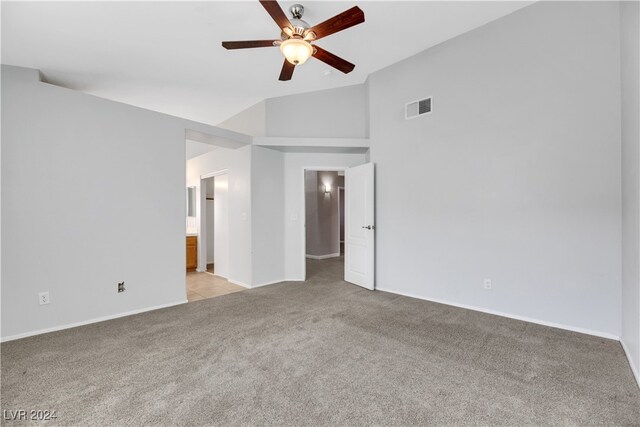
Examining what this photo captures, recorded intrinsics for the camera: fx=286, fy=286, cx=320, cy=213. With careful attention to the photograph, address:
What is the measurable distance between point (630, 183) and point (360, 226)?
2975 millimetres

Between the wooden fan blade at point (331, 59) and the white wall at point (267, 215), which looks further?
the white wall at point (267, 215)

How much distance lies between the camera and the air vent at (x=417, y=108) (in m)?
3.89

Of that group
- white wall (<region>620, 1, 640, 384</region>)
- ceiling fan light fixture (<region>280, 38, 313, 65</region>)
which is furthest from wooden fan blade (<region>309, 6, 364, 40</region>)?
white wall (<region>620, 1, 640, 384</region>)

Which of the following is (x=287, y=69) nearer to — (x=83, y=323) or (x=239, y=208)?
(x=239, y=208)

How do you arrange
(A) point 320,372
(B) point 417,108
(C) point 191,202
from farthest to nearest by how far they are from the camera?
1. (C) point 191,202
2. (B) point 417,108
3. (A) point 320,372

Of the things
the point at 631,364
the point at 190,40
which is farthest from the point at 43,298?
the point at 631,364

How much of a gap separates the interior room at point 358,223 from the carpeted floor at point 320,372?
0.02 meters

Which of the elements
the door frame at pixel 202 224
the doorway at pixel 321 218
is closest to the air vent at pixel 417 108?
the doorway at pixel 321 218

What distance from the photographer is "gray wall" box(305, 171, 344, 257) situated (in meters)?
7.69

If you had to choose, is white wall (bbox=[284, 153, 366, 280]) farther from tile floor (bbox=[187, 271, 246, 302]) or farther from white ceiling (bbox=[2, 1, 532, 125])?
white ceiling (bbox=[2, 1, 532, 125])

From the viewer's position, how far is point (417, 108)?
157 inches

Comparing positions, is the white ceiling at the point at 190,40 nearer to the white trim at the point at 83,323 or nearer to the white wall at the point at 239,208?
the white wall at the point at 239,208

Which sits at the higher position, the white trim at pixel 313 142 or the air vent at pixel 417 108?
the air vent at pixel 417 108

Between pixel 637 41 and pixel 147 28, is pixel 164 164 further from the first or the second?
pixel 637 41
